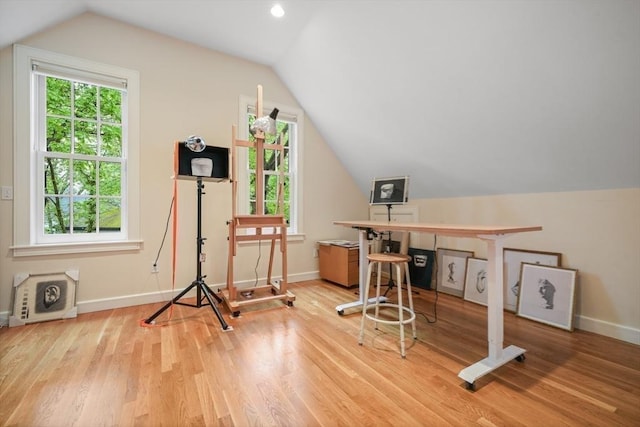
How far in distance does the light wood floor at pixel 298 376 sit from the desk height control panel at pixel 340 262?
100 centimetres

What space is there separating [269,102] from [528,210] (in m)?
3.15

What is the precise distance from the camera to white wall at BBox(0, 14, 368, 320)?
2.39 m

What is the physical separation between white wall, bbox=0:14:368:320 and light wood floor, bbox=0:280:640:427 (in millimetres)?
483

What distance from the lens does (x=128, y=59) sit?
2.76m

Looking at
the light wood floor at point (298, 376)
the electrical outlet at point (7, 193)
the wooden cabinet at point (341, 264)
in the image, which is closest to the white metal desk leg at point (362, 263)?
the light wood floor at point (298, 376)

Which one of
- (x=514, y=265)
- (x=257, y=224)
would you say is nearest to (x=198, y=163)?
(x=257, y=224)

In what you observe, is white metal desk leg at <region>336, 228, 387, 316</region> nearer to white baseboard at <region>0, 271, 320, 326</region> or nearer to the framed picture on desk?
the framed picture on desk

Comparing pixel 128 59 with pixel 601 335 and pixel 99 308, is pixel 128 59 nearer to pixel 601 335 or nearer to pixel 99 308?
pixel 99 308

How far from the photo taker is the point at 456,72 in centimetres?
218

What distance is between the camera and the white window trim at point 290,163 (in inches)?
131

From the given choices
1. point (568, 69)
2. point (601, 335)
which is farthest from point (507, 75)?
point (601, 335)

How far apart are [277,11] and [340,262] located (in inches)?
110

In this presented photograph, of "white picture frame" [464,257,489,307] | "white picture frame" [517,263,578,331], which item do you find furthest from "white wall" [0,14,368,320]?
"white picture frame" [517,263,578,331]

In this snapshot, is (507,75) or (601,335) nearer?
(507,75)
